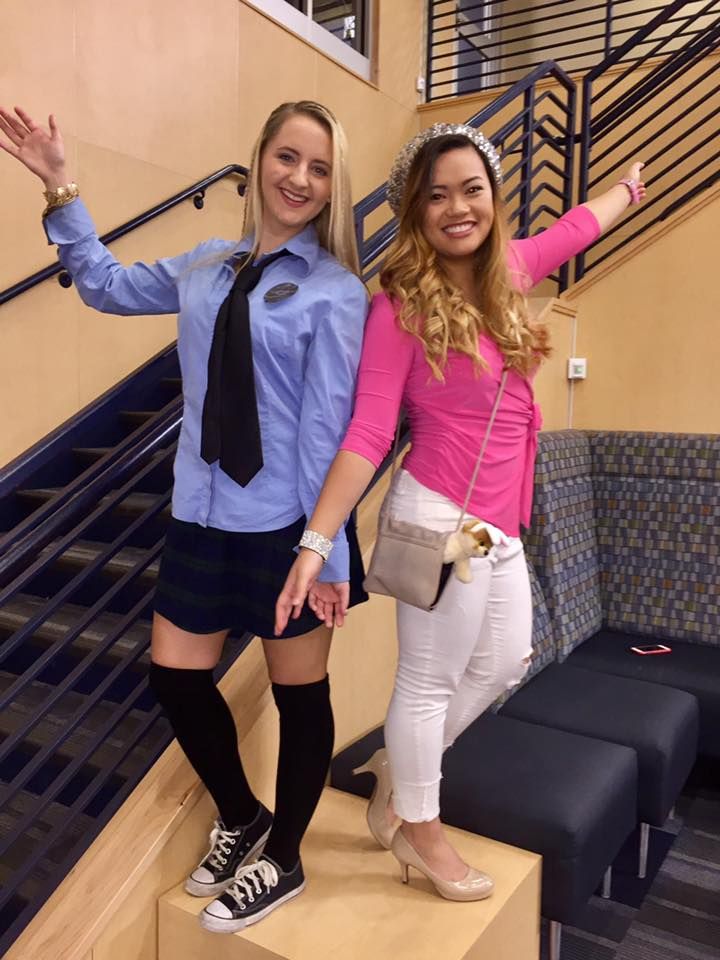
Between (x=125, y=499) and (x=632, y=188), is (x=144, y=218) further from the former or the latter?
(x=632, y=188)

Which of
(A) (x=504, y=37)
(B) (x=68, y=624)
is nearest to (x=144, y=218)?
(B) (x=68, y=624)

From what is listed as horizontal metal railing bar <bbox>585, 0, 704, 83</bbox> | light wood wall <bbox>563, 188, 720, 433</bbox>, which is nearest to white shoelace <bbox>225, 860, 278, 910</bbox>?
light wood wall <bbox>563, 188, 720, 433</bbox>

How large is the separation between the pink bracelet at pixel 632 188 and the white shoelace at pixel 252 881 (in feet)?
5.19

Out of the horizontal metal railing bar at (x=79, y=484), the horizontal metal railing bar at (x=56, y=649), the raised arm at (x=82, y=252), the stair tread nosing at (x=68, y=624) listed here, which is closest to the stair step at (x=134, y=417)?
the stair tread nosing at (x=68, y=624)

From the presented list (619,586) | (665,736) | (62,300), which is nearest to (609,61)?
(619,586)

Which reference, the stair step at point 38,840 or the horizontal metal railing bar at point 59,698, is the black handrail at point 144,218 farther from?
the stair step at point 38,840

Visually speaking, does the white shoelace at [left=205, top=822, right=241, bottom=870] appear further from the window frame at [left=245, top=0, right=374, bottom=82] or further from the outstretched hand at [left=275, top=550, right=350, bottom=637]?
the window frame at [left=245, top=0, right=374, bottom=82]

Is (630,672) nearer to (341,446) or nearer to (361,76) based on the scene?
(341,446)

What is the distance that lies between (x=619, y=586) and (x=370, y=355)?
205 centimetres

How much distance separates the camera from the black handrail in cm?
314

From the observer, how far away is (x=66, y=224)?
146cm

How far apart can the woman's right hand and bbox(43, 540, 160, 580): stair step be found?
1261mm

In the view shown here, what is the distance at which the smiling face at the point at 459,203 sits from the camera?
1.36 m

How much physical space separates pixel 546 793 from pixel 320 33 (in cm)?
465
